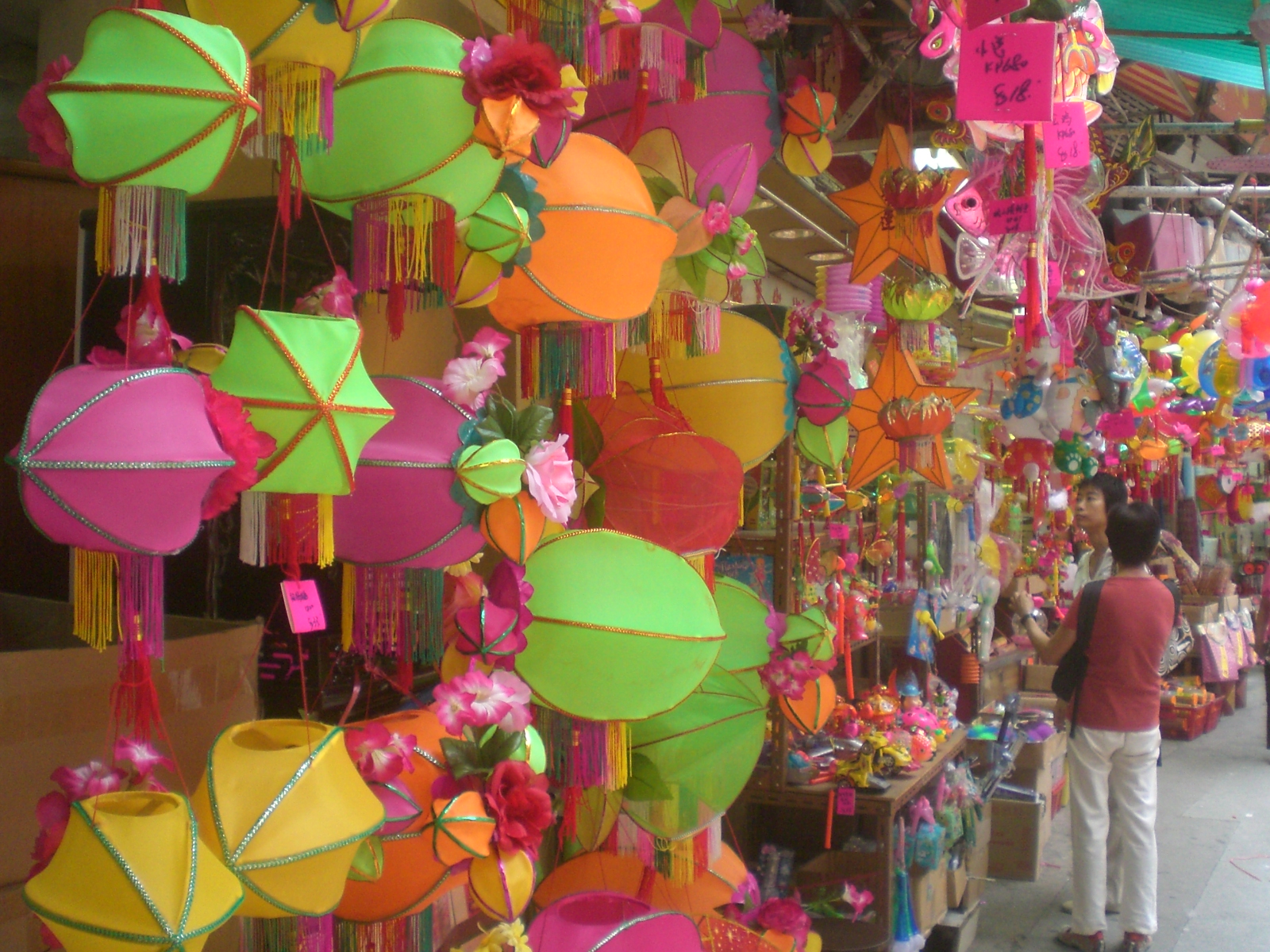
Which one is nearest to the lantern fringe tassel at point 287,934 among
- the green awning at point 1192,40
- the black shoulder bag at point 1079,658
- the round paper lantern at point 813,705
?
the round paper lantern at point 813,705

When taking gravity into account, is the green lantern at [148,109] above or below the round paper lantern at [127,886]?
above

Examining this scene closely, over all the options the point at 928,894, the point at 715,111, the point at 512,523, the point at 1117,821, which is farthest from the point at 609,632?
the point at 1117,821

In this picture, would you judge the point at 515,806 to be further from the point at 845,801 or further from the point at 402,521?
the point at 845,801

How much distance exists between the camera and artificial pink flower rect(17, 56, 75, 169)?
77 centimetres

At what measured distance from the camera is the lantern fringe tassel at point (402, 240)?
102cm

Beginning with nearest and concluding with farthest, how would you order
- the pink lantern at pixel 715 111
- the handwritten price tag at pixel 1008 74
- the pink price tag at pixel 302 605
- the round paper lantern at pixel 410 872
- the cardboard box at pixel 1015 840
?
1. the pink price tag at pixel 302 605
2. the round paper lantern at pixel 410 872
3. the pink lantern at pixel 715 111
4. the handwritten price tag at pixel 1008 74
5. the cardboard box at pixel 1015 840

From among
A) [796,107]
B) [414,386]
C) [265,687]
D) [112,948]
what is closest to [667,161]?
[796,107]

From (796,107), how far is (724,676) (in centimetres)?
103

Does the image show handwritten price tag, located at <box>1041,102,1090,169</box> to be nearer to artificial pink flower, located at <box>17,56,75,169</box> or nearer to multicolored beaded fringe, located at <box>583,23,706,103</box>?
multicolored beaded fringe, located at <box>583,23,706,103</box>

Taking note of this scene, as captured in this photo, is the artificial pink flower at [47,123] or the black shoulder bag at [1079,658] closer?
the artificial pink flower at [47,123]

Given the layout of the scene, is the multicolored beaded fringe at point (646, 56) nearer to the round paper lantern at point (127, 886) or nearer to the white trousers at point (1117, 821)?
the round paper lantern at point (127, 886)

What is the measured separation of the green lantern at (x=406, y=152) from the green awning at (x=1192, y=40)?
2.41 metres

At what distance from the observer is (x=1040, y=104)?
200cm

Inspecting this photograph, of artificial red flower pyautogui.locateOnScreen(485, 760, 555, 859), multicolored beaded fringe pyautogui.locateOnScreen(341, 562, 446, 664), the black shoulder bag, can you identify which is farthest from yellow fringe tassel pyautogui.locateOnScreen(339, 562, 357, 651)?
the black shoulder bag
